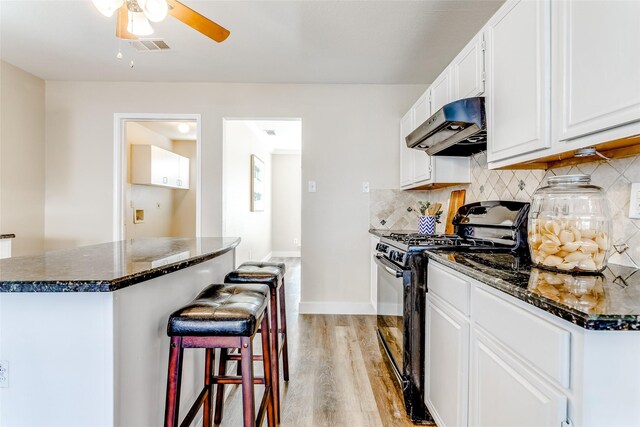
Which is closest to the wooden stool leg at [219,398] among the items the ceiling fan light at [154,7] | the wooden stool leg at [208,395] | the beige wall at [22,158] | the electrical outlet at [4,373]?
the wooden stool leg at [208,395]

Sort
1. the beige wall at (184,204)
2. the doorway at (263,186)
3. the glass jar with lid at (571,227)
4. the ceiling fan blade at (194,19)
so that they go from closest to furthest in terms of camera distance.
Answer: the glass jar with lid at (571,227) → the ceiling fan blade at (194,19) → the doorway at (263,186) → the beige wall at (184,204)

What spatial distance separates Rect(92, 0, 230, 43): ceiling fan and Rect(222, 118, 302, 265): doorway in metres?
1.71

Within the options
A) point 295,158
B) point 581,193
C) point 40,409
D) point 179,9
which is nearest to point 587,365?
point 581,193

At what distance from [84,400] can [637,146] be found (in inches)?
77.5

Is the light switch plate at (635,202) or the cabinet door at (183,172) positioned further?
the cabinet door at (183,172)

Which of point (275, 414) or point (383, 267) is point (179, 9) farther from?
point (275, 414)

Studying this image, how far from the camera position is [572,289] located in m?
0.92

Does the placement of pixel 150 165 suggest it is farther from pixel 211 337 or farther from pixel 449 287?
pixel 449 287

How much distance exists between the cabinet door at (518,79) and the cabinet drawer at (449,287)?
0.62m

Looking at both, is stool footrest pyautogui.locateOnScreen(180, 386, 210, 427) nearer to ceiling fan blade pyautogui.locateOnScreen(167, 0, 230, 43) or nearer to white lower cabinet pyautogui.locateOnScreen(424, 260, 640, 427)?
white lower cabinet pyautogui.locateOnScreen(424, 260, 640, 427)

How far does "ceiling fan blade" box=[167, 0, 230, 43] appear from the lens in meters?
1.56

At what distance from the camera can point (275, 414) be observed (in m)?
1.63

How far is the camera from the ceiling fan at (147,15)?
1438 millimetres

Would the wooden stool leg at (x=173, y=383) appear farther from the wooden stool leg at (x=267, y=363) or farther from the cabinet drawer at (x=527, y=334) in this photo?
the cabinet drawer at (x=527, y=334)
